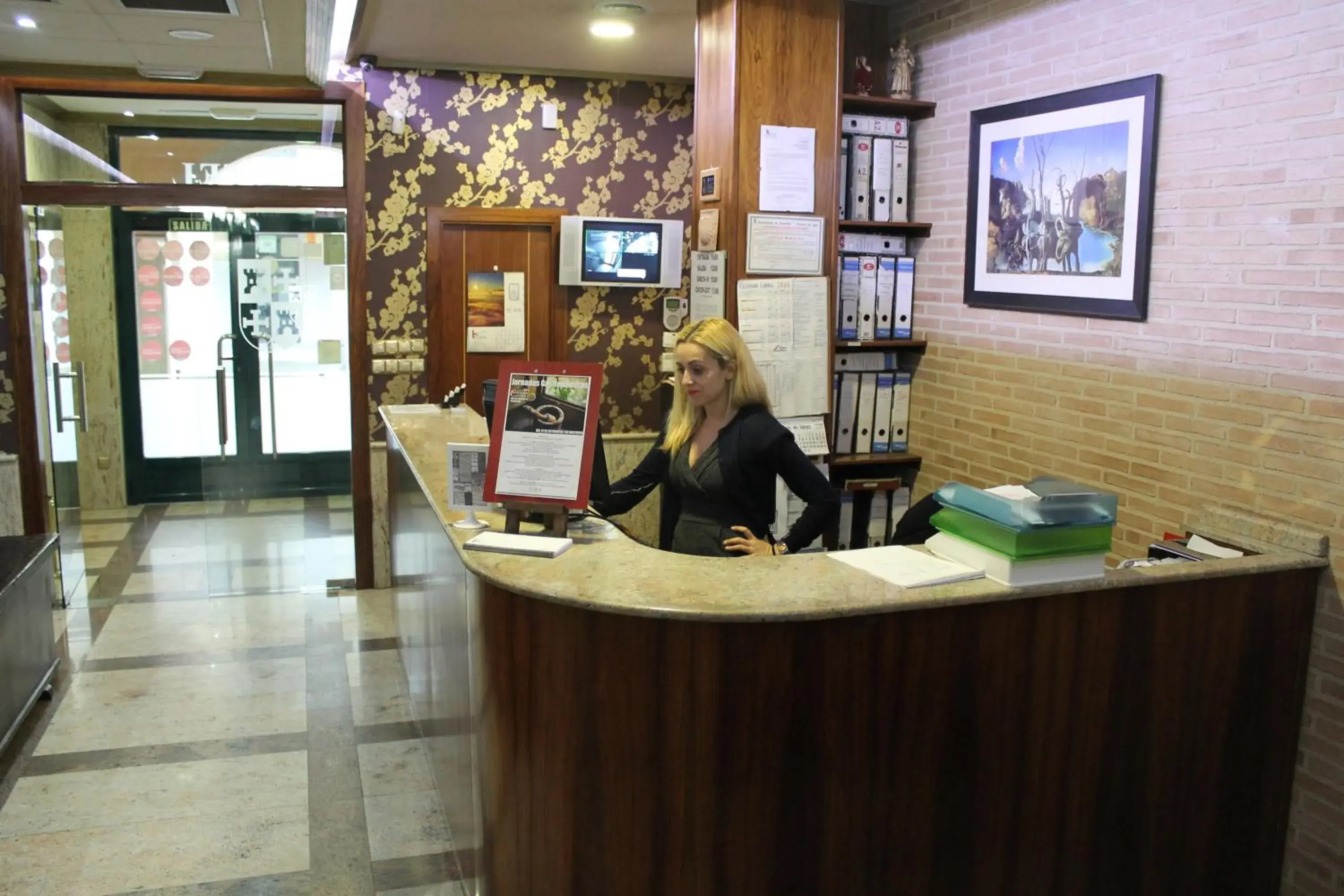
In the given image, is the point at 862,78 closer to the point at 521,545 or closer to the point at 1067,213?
the point at 1067,213

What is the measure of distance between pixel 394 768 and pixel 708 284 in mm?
2173

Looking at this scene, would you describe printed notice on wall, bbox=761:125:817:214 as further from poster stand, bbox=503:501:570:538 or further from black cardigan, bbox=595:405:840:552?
poster stand, bbox=503:501:570:538

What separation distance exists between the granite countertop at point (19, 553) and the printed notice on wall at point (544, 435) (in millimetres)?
2272

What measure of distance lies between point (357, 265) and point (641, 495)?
2911mm

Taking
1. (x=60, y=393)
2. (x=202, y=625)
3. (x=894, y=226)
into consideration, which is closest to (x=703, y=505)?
(x=894, y=226)

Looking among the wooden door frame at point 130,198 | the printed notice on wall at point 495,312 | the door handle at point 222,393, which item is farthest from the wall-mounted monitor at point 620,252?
the door handle at point 222,393

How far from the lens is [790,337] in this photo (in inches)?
170

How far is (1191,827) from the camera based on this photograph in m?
2.83

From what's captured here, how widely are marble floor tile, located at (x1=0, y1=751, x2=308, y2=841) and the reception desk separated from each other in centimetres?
125

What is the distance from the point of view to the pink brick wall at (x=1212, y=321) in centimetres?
293

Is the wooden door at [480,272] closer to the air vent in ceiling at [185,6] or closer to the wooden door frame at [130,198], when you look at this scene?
the wooden door frame at [130,198]

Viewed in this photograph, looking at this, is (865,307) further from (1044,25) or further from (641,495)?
(641,495)

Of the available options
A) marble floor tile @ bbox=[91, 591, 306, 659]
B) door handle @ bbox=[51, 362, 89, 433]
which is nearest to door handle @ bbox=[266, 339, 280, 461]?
marble floor tile @ bbox=[91, 591, 306, 659]

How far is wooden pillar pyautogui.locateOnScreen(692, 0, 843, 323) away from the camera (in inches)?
→ 162
